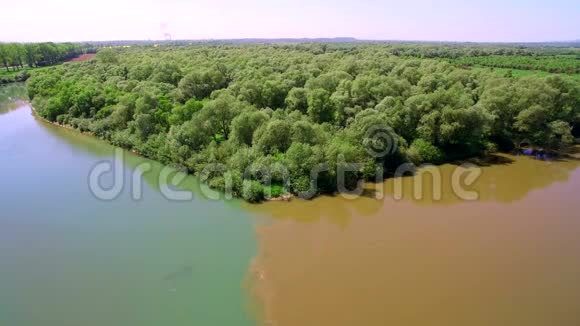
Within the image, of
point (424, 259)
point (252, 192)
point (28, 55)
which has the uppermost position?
point (28, 55)

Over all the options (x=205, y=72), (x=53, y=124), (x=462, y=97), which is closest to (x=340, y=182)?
(x=462, y=97)

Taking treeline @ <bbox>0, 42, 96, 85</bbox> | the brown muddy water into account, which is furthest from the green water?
treeline @ <bbox>0, 42, 96, 85</bbox>

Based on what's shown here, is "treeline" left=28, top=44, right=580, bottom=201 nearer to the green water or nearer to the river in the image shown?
the river

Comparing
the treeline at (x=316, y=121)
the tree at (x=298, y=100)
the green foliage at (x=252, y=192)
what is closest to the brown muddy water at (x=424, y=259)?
the green foliage at (x=252, y=192)

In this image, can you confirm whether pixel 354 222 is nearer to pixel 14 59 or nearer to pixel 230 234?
pixel 230 234

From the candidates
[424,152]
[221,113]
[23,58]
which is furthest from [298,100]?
[23,58]

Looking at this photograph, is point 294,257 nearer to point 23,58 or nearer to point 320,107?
point 320,107

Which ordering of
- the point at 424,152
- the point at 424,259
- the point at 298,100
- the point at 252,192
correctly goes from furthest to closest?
the point at 298,100
the point at 424,152
the point at 252,192
the point at 424,259
